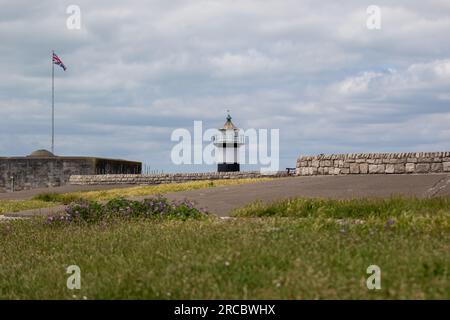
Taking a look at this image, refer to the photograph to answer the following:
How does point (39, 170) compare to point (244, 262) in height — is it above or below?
above

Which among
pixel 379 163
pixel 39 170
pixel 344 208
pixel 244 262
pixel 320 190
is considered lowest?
pixel 244 262

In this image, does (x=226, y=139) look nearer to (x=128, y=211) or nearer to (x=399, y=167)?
(x=399, y=167)

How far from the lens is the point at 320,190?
749 inches

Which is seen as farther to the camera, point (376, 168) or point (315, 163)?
point (315, 163)

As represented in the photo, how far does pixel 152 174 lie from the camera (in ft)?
119

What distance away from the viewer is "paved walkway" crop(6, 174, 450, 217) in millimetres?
17375

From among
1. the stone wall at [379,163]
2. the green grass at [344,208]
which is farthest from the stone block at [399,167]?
the green grass at [344,208]

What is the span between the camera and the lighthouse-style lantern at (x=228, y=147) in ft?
133

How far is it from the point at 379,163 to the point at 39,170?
23.3 meters

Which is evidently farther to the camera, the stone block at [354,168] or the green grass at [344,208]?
the stone block at [354,168]

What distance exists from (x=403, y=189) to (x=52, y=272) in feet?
41.2

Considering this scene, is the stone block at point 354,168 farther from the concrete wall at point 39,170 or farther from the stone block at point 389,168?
→ the concrete wall at point 39,170

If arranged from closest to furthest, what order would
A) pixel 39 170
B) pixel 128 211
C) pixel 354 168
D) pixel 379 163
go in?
pixel 128 211 → pixel 379 163 → pixel 354 168 → pixel 39 170

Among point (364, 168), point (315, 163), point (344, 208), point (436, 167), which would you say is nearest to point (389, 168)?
point (364, 168)
